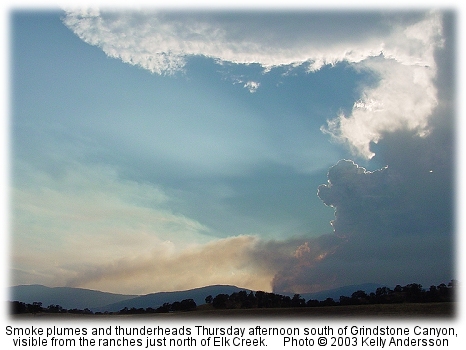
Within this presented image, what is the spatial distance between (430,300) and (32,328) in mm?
61822

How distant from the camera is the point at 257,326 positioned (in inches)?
1443

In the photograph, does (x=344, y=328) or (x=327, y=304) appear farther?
(x=327, y=304)

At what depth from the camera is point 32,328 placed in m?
36.4

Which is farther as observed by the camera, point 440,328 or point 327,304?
point 327,304

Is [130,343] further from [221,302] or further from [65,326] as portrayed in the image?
[221,302]

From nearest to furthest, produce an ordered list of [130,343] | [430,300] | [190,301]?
1. [130,343]
2. [430,300]
3. [190,301]

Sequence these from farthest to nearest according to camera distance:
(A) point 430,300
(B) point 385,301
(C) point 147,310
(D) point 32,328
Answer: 1. (C) point 147,310
2. (B) point 385,301
3. (A) point 430,300
4. (D) point 32,328

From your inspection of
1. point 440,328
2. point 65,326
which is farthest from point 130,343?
point 440,328

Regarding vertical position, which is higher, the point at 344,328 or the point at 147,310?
the point at 344,328

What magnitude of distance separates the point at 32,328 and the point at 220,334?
17.4m

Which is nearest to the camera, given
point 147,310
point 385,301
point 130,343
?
point 130,343

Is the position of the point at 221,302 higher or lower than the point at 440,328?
lower

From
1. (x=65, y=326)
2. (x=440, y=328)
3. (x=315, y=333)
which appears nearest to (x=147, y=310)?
(x=65, y=326)

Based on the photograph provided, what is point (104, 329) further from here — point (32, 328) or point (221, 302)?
point (221, 302)
